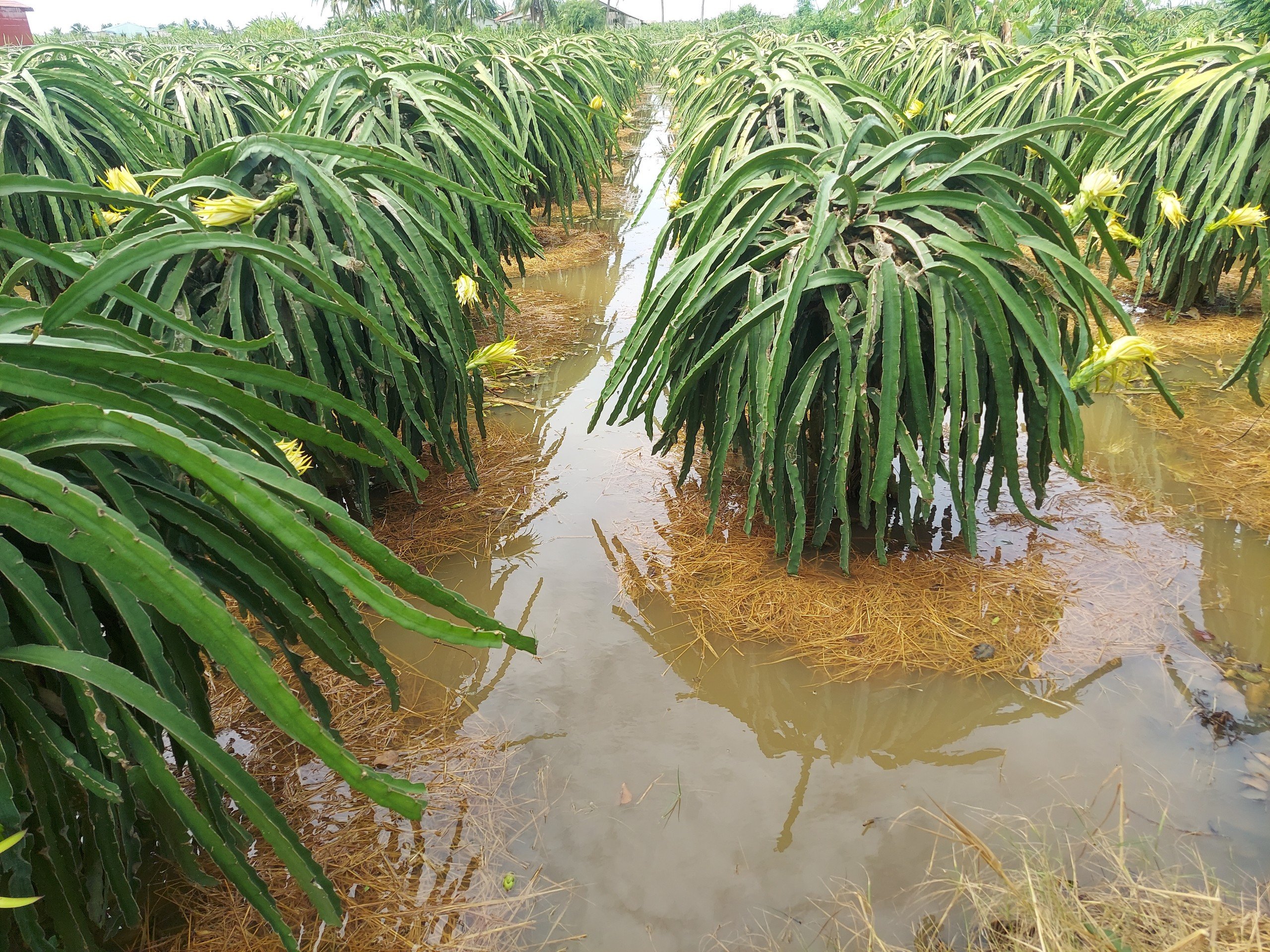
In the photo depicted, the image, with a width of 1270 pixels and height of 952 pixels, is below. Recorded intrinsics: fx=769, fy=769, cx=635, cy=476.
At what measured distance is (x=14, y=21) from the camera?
91.4 ft

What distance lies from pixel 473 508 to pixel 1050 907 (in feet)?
6.05

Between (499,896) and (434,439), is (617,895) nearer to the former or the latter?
(499,896)

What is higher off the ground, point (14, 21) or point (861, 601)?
point (14, 21)

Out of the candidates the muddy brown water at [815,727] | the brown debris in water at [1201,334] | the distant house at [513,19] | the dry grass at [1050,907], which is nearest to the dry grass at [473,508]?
the muddy brown water at [815,727]

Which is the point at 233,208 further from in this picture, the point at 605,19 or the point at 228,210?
the point at 605,19

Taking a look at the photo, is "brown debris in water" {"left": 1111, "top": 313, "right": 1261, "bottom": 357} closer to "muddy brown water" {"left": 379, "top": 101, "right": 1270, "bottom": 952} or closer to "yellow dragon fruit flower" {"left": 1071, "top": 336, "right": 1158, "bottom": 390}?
"muddy brown water" {"left": 379, "top": 101, "right": 1270, "bottom": 952}

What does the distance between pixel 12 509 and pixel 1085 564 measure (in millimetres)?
2352

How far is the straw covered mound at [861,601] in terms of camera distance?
1883mm

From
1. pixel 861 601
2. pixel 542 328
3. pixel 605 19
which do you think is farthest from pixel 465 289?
pixel 605 19

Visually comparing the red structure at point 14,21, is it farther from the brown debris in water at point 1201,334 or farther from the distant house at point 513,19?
the brown debris in water at point 1201,334

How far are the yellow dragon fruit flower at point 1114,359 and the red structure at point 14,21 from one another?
3518 cm

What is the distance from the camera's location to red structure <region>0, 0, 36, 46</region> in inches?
1062

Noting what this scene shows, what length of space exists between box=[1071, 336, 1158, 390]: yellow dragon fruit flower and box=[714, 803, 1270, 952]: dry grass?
3.19 ft

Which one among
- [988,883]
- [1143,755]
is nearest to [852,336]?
[1143,755]
